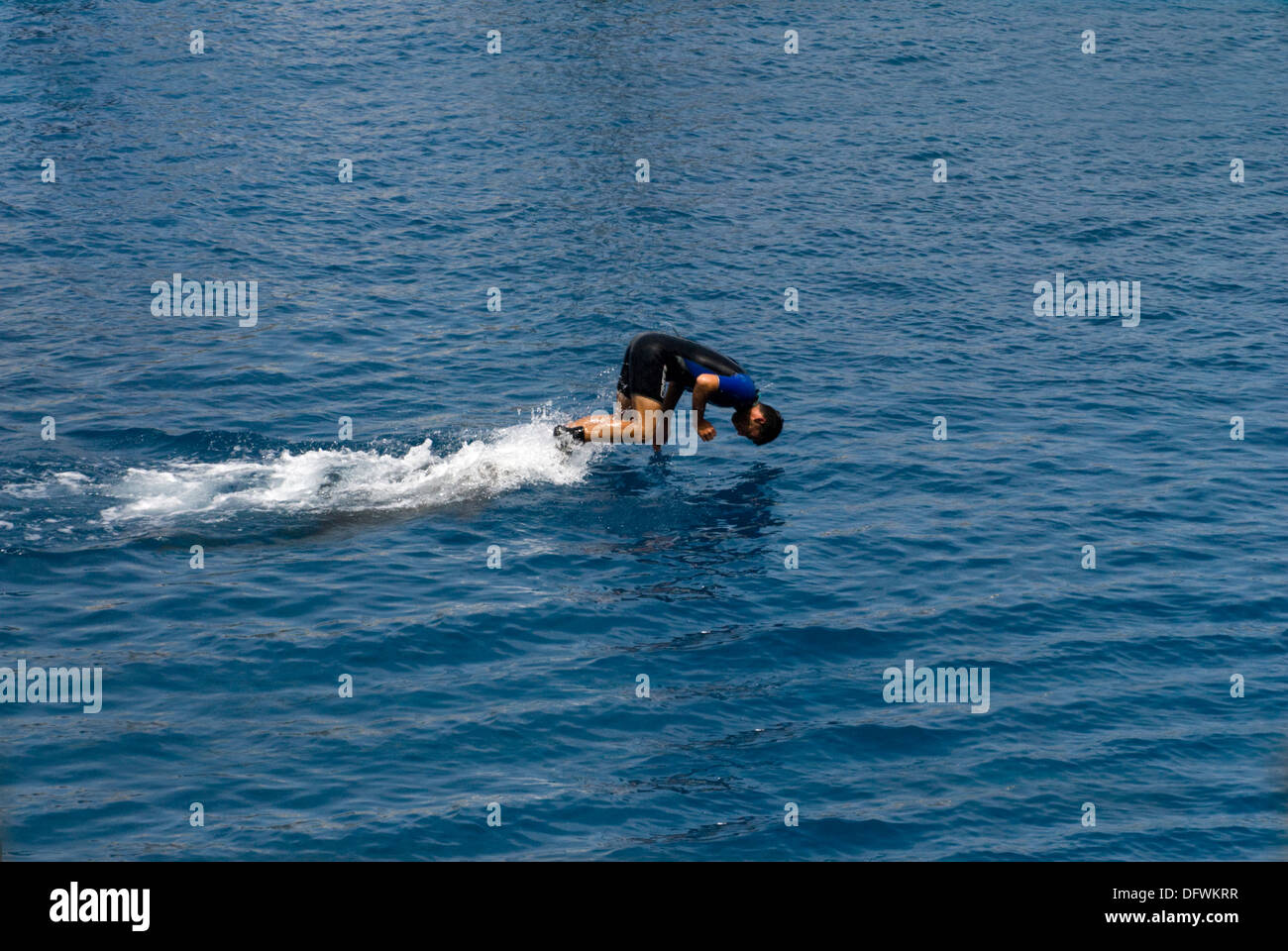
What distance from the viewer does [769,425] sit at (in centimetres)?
2691

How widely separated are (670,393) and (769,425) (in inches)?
73.6

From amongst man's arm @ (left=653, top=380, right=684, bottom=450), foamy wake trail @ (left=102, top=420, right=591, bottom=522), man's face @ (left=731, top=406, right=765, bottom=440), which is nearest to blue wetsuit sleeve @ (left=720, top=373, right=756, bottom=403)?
man's face @ (left=731, top=406, right=765, bottom=440)

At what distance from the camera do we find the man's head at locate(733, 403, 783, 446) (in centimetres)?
2680

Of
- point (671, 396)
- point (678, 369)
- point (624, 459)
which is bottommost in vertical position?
point (624, 459)

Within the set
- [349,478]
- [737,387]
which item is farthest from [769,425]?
[349,478]

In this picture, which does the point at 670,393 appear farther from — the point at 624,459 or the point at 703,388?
the point at 624,459

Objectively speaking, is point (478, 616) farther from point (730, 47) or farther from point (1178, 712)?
point (730, 47)

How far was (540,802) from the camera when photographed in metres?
18.1

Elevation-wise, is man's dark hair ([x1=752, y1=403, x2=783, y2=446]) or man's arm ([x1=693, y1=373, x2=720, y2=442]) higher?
man's arm ([x1=693, y1=373, x2=720, y2=442])

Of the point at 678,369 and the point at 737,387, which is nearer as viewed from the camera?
the point at 737,387

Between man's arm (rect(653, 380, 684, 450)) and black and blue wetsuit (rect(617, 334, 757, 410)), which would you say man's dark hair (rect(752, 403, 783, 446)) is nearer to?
black and blue wetsuit (rect(617, 334, 757, 410))

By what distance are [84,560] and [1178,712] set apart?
16.2 metres

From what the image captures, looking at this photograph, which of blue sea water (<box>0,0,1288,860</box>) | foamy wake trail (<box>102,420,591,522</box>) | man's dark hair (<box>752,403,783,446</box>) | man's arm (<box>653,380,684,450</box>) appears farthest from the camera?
man's dark hair (<box>752,403,783,446</box>)

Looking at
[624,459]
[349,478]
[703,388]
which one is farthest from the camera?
[624,459]
